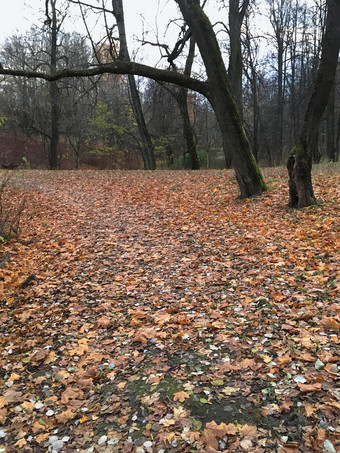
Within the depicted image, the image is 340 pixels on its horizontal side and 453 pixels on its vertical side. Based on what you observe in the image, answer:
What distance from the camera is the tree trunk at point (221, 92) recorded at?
27.7 feet

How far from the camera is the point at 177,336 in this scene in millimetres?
3605

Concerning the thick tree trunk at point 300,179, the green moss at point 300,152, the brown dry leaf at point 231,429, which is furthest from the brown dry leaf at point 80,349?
the green moss at point 300,152

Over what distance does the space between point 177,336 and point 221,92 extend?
6.73 m

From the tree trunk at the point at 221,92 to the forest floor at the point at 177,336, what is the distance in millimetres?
1519

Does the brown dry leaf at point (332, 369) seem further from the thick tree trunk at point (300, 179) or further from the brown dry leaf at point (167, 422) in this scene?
the thick tree trunk at point (300, 179)

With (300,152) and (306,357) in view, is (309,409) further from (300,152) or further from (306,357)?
(300,152)

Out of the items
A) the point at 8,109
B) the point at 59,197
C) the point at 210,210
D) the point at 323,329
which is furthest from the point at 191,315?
the point at 8,109

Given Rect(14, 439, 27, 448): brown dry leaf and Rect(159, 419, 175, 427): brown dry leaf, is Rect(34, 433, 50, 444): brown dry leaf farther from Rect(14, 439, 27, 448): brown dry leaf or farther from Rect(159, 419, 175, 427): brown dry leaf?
Rect(159, 419, 175, 427): brown dry leaf

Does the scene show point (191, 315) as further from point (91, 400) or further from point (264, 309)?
point (91, 400)

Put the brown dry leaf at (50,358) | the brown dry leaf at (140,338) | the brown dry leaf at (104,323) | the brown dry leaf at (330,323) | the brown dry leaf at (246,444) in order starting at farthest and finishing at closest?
1. the brown dry leaf at (104,323)
2. the brown dry leaf at (140,338)
3. the brown dry leaf at (50,358)
4. the brown dry leaf at (330,323)
5. the brown dry leaf at (246,444)

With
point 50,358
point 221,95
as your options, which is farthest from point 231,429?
point 221,95

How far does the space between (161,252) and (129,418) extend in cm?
371

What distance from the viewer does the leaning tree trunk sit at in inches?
249

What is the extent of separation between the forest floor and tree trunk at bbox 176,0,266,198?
Answer: 152cm
